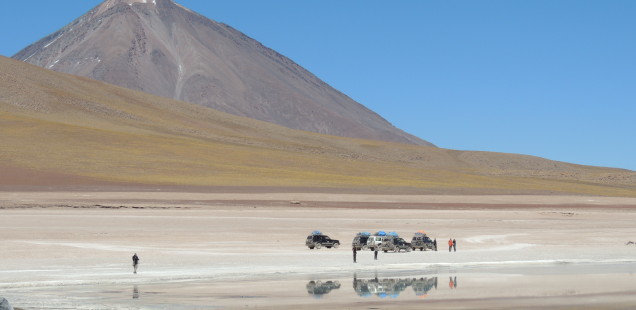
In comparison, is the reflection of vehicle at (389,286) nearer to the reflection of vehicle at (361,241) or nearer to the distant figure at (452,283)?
the distant figure at (452,283)

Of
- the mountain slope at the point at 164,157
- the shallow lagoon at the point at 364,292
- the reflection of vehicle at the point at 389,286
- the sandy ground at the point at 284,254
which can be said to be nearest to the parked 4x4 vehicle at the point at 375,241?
the sandy ground at the point at 284,254

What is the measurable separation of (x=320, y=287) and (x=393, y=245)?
16707 mm

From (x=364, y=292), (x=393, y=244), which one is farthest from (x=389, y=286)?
(x=393, y=244)

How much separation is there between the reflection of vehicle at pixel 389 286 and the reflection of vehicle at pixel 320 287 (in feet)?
2.46

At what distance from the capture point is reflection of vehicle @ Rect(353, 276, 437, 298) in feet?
107

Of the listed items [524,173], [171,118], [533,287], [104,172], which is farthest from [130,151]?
[533,287]

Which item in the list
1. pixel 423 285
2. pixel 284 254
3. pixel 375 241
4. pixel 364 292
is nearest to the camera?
pixel 364 292

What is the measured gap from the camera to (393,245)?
5072cm

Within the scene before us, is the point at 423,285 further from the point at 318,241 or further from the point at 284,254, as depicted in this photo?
the point at 318,241

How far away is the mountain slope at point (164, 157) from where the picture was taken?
106 metres

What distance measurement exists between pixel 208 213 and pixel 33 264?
1218 inches

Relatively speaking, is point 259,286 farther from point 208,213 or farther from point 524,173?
point 524,173

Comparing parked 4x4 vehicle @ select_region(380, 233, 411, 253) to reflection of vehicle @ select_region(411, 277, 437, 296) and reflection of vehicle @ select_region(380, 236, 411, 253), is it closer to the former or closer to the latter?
reflection of vehicle @ select_region(380, 236, 411, 253)

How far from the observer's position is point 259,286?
34.6m
